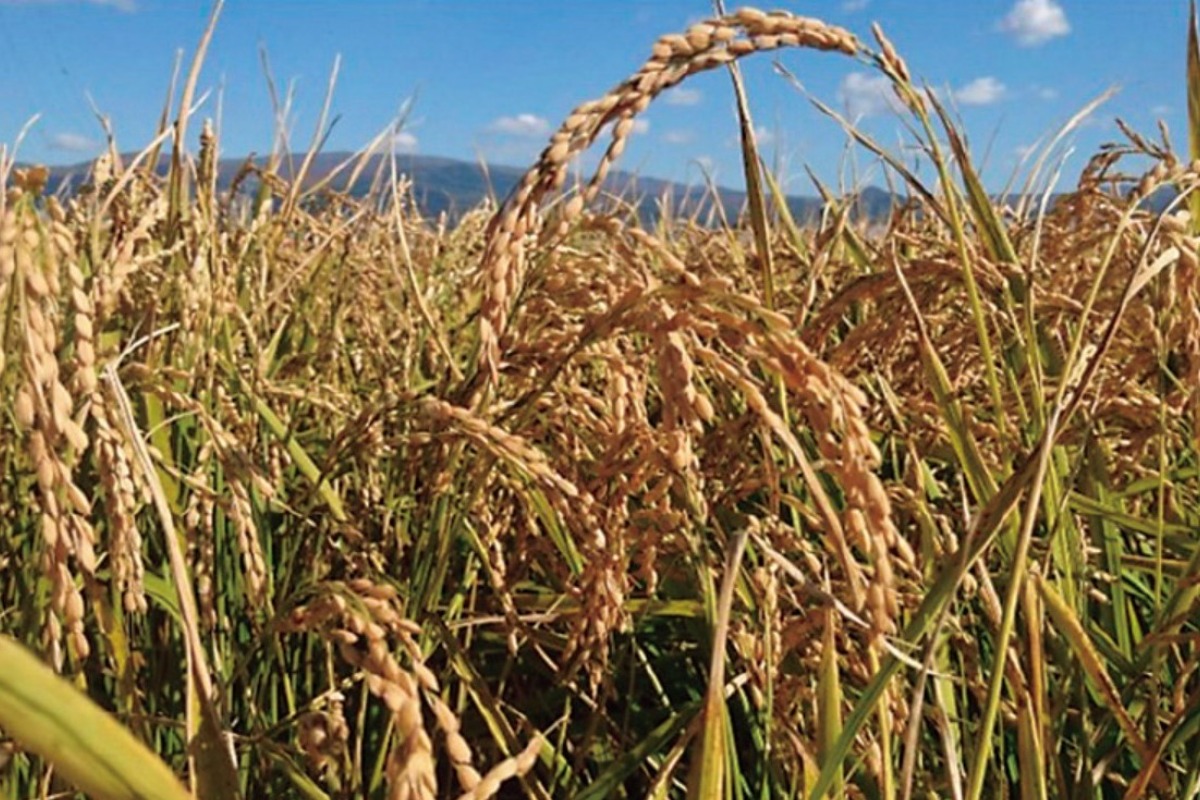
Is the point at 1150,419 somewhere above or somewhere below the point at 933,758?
above

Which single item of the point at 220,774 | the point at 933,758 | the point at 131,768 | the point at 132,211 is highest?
the point at 132,211

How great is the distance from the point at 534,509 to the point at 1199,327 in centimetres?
65

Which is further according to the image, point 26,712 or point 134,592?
point 134,592

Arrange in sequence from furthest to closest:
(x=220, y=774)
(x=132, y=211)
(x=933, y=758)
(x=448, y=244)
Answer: (x=448, y=244) → (x=132, y=211) → (x=933, y=758) → (x=220, y=774)

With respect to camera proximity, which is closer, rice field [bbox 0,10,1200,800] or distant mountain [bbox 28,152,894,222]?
rice field [bbox 0,10,1200,800]

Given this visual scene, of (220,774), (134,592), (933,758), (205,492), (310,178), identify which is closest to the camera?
(220,774)

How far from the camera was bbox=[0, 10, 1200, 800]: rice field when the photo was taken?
2.27 feet

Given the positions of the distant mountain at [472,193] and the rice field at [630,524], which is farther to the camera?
the distant mountain at [472,193]

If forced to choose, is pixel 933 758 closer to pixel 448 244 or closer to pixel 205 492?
pixel 205 492

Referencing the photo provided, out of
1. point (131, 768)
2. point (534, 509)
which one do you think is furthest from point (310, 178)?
point (131, 768)

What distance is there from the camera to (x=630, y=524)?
126 cm

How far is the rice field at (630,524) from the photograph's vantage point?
0.69 m

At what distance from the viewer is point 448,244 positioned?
3.93 meters

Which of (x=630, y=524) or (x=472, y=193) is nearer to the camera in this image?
(x=630, y=524)
